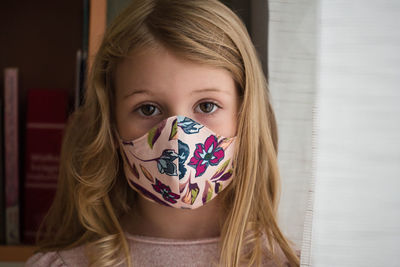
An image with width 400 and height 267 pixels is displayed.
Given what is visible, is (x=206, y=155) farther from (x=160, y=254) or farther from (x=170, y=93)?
(x=160, y=254)

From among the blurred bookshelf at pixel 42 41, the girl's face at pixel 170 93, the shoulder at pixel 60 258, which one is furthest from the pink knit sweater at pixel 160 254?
the blurred bookshelf at pixel 42 41

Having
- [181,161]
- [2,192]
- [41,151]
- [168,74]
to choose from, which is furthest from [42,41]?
[181,161]

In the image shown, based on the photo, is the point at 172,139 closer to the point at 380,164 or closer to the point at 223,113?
the point at 223,113

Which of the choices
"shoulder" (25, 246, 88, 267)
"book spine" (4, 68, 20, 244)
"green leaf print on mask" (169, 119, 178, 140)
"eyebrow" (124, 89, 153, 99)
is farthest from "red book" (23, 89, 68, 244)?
"green leaf print on mask" (169, 119, 178, 140)

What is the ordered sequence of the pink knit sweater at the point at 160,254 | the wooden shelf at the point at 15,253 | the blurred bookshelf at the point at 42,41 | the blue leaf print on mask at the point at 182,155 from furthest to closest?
the blurred bookshelf at the point at 42,41 < the wooden shelf at the point at 15,253 < the pink knit sweater at the point at 160,254 < the blue leaf print on mask at the point at 182,155

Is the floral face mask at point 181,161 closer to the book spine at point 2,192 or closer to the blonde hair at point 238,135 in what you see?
the blonde hair at point 238,135

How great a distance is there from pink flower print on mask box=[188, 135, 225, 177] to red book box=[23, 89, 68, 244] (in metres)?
0.47

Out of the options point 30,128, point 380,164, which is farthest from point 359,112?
point 30,128

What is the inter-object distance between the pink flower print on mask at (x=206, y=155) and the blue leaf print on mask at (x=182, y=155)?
14 mm

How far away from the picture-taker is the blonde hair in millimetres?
743

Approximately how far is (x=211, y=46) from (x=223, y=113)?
0.14 meters

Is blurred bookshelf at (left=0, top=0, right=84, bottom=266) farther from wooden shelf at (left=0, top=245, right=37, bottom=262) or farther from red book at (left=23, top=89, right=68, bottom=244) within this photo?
wooden shelf at (left=0, top=245, right=37, bottom=262)

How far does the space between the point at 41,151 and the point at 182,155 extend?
1.65ft

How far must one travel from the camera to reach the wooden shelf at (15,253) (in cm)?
94
